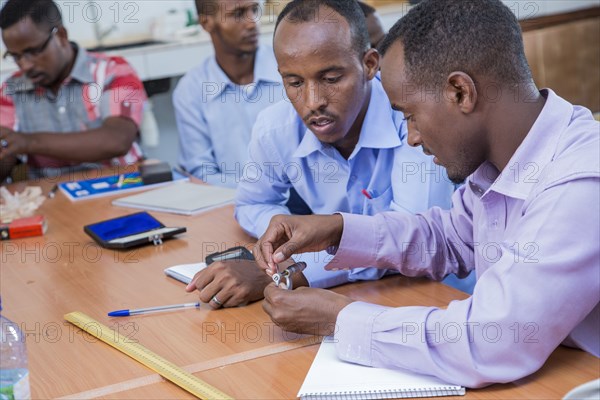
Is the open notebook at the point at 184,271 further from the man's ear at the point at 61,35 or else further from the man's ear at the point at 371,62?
the man's ear at the point at 61,35

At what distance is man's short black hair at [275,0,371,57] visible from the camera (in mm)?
1946

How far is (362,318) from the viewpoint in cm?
135

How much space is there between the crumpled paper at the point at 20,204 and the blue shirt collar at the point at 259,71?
99 cm

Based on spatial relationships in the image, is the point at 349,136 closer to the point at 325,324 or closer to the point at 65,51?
the point at 325,324

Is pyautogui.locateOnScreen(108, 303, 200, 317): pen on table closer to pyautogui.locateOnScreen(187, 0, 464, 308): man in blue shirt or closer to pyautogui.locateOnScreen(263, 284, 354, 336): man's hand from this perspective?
pyautogui.locateOnScreen(187, 0, 464, 308): man in blue shirt

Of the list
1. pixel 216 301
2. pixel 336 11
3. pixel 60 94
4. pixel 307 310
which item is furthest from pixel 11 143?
pixel 307 310

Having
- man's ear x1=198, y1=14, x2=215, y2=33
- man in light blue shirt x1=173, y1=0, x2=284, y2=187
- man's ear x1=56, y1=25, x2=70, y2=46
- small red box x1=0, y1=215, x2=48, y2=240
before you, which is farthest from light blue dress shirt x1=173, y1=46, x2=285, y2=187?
small red box x1=0, y1=215, x2=48, y2=240

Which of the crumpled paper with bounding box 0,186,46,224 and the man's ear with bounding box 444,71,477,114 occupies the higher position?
the man's ear with bounding box 444,71,477,114

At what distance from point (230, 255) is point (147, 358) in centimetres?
47

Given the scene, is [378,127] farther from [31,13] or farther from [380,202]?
[31,13]

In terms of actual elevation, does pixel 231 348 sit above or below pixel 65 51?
below

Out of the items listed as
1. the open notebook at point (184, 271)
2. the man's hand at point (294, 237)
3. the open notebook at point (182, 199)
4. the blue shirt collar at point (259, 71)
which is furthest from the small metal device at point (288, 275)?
the blue shirt collar at point (259, 71)

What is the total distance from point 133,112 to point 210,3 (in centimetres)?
56

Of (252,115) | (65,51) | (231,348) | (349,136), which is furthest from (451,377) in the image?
(65,51)
